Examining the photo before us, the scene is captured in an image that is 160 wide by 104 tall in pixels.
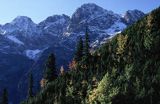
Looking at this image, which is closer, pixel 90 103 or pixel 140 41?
pixel 90 103

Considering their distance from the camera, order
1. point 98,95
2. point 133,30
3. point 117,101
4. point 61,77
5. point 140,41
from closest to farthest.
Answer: point 117,101 → point 98,95 → point 140,41 → point 133,30 → point 61,77

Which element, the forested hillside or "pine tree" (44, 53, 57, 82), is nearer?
the forested hillside

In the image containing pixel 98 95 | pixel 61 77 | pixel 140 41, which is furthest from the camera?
pixel 61 77

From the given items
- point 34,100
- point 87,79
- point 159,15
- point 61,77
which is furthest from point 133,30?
point 34,100

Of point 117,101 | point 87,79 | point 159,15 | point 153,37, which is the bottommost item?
point 117,101

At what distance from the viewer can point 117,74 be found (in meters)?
120

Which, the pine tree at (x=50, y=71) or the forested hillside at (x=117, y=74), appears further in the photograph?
the pine tree at (x=50, y=71)

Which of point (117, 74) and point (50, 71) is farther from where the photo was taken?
point (50, 71)

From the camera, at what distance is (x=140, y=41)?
128 m

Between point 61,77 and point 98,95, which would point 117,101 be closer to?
point 98,95

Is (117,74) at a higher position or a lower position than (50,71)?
lower

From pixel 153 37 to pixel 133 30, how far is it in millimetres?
15760

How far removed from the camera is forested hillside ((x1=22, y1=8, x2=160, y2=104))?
106m

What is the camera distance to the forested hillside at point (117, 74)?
347ft
